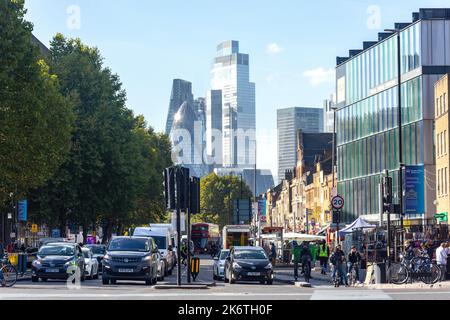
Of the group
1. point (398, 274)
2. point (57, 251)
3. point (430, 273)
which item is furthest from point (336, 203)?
point (57, 251)

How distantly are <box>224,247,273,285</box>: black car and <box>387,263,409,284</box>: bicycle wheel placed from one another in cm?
561

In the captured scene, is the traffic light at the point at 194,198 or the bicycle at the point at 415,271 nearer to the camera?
the traffic light at the point at 194,198

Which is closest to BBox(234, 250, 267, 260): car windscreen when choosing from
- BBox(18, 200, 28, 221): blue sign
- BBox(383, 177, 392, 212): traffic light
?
BBox(383, 177, 392, 212): traffic light

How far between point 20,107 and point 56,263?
13.2 metres

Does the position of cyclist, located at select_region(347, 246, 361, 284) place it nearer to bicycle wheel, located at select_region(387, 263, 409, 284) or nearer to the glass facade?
bicycle wheel, located at select_region(387, 263, 409, 284)

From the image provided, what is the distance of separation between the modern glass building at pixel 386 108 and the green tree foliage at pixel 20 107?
95.4 ft

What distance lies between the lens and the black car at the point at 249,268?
147ft

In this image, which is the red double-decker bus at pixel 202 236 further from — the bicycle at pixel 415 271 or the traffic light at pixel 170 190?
the traffic light at pixel 170 190

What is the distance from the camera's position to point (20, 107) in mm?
55156

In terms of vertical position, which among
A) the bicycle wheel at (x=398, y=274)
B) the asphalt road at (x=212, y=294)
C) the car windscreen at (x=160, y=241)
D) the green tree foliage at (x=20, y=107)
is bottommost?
the asphalt road at (x=212, y=294)

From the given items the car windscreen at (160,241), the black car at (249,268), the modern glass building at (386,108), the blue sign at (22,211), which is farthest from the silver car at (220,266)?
the modern glass building at (386,108)

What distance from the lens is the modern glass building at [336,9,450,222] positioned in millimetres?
84688

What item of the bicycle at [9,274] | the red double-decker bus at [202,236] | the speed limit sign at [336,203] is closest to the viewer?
the bicycle at [9,274]
